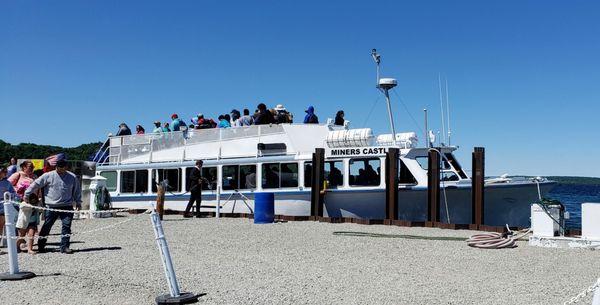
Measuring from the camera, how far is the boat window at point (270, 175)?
19.8 m

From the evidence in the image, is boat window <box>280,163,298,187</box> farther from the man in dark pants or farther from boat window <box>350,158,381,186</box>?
the man in dark pants

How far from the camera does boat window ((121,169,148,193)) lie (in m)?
23.3

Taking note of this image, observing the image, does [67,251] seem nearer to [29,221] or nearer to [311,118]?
[29,221]

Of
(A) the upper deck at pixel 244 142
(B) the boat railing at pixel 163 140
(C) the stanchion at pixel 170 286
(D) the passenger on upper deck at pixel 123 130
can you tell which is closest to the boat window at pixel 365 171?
(A) the upper deck at pixel 244 142

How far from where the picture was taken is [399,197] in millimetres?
17719

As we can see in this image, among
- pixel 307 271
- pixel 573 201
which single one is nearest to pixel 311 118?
pixel 307 271

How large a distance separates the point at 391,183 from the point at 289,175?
399cm

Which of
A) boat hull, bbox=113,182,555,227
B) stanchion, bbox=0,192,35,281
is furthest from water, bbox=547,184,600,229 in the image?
stanchion, bbox=0,192,35,281

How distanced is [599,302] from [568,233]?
9.49m

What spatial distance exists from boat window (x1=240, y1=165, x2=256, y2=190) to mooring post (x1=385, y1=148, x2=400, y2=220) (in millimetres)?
5259

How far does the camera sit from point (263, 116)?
832 inches

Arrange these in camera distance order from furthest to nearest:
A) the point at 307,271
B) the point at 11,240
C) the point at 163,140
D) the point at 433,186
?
1. the point at 163,140
2. the point at 433,186
3. the point at 307,271
4. the point at 11,240

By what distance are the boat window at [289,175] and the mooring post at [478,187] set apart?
5.95m

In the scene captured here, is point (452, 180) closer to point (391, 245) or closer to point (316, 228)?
point (316, 228)
